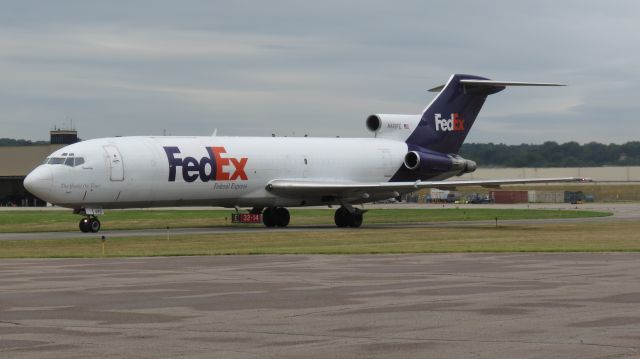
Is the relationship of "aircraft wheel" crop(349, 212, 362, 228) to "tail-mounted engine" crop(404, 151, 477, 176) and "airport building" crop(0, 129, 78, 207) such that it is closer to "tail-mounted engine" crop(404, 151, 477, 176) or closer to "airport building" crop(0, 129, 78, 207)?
"tail-mounted engine" crop(404, 151, 477, 176)

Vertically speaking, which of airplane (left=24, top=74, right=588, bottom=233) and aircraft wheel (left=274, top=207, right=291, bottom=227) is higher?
airplane (left=24, top=74, right=588, bottom=233)

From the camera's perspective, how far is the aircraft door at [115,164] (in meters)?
45.1

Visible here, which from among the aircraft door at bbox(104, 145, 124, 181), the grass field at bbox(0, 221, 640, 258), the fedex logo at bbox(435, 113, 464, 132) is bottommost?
the grass field at bbox(0, 221, 640, 258)

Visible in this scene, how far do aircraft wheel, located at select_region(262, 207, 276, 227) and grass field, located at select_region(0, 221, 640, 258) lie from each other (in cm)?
556

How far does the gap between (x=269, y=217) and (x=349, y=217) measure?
3892 millimetres

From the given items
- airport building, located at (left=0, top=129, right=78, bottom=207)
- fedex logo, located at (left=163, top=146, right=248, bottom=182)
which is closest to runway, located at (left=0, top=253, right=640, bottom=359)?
fedex logo, located at (left=163, top=146, right=248, bottom=182)

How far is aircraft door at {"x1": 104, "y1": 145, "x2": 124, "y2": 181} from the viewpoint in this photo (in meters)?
45.1

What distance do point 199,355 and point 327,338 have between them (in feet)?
6.50

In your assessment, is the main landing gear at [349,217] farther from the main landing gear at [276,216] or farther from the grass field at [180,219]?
the grass field at [180,219]

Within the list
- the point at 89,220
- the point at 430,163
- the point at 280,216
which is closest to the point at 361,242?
the point at 89,220

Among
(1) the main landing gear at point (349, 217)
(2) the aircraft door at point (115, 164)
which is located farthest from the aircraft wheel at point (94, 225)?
(1) the main landing gear at point (349, 217)

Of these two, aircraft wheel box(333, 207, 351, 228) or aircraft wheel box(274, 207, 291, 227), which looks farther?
aircraft wheel box(274, 207, 291, 227)

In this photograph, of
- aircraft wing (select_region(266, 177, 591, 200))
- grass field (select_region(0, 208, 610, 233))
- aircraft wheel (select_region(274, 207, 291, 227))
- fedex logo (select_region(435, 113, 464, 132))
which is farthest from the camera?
fedex logo (select_region(435, 113, 464, 132))

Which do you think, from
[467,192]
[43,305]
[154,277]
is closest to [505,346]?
[43,305]
